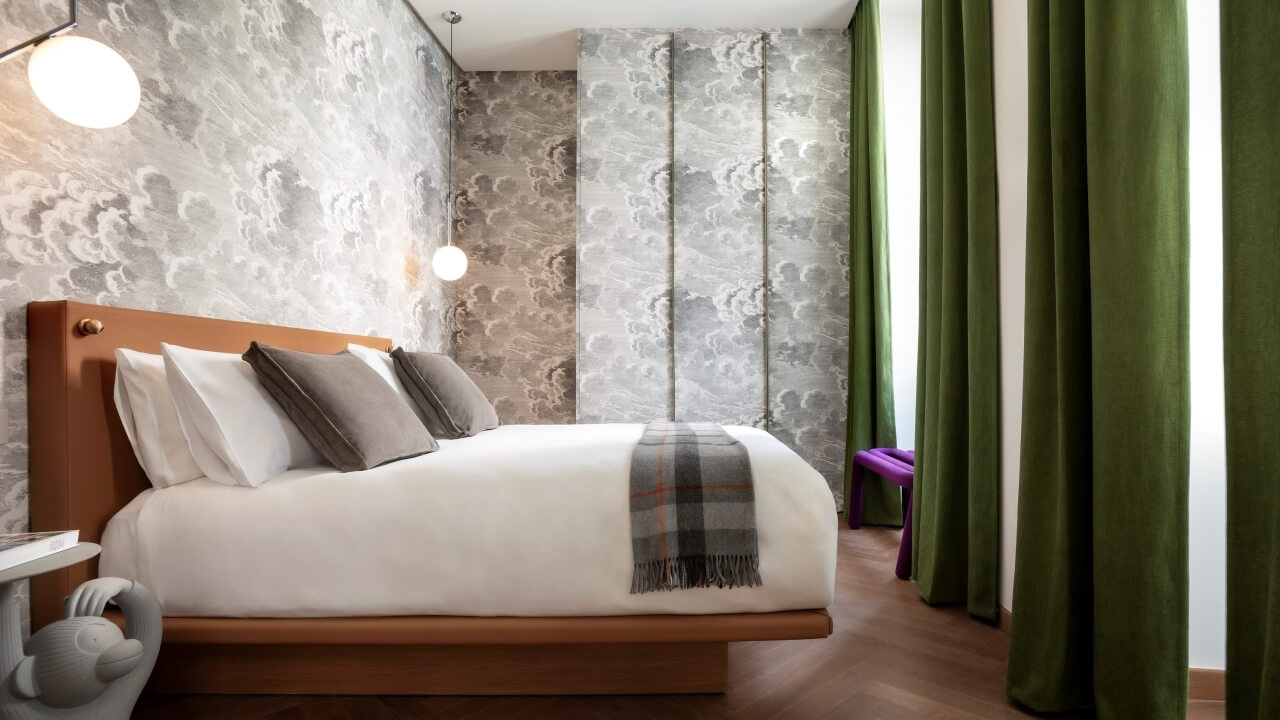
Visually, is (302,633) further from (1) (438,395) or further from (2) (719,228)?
(2) (719,228)

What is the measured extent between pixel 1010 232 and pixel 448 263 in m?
3.09

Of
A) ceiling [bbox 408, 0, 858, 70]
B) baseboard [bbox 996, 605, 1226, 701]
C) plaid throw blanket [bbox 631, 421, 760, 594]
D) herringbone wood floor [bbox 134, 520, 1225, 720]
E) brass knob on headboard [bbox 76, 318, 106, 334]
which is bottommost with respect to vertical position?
herringbone wood floor [bbox 134, 520, 1225, 720]

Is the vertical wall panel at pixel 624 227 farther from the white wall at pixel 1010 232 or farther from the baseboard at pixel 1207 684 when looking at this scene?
the baseboard at pixel 1207 684

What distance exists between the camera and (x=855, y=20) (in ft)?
13.2

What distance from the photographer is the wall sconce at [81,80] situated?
159 cm

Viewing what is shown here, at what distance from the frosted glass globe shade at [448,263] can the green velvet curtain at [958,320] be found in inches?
107

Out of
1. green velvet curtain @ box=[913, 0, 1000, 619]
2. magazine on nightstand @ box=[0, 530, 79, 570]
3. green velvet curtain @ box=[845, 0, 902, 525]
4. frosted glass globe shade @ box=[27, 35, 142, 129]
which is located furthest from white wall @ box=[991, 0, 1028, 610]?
frosted glass globe shade @ box=[27, 35, 142, 129]

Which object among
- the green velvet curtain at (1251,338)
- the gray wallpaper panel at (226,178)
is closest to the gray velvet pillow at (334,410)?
the gray wallpaper panel at (226,178)

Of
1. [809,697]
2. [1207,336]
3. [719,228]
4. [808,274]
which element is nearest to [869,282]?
[808,274]

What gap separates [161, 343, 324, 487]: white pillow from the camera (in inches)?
66.2

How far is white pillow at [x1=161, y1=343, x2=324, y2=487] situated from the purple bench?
7.84ft

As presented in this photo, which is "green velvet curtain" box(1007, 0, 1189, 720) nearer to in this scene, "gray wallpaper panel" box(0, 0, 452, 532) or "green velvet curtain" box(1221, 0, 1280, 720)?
"green velvet curtain" box(1221, 0, 1280, 720)

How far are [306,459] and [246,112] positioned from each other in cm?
143

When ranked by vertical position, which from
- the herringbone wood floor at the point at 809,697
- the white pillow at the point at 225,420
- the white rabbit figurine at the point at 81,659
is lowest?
the herringbone wood floor at the point at 809,697
